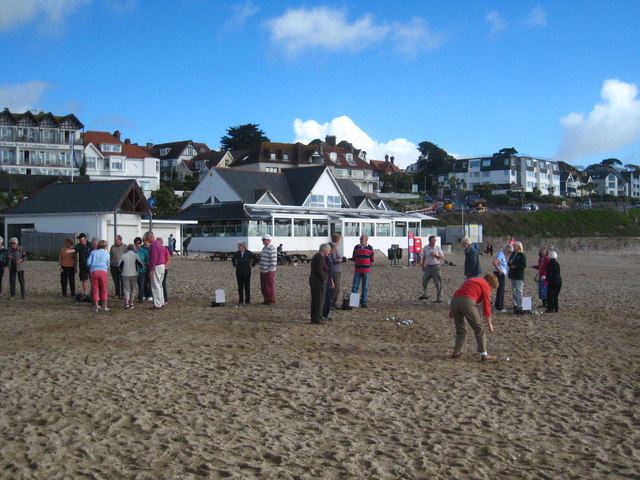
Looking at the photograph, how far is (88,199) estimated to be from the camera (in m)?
33.7

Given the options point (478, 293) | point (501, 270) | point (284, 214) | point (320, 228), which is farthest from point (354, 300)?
point (320, 228)

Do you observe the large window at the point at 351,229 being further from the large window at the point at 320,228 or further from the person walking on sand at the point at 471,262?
the person walking on sand at the point at 471,262

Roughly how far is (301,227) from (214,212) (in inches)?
253

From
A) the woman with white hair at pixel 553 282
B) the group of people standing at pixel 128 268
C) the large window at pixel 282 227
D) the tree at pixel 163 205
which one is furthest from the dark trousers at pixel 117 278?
the tree at pixel 163 205

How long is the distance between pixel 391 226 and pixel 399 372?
38.4 m

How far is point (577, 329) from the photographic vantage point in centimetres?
1166

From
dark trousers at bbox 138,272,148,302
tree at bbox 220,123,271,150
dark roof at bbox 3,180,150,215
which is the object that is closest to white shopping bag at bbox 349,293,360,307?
dark trousers at bbox 138,272,148,302

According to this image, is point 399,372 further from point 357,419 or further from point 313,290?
point 313,290

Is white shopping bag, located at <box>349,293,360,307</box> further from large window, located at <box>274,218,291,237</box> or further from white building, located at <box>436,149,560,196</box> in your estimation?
white building, located at <box>436,149,560,196</box>

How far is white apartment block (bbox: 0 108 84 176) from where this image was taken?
67.1m

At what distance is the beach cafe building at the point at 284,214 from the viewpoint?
41000mm

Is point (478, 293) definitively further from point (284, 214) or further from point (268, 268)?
point (284, 214)

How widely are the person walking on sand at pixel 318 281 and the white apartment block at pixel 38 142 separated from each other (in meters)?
61.9

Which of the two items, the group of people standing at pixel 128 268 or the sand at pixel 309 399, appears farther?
the group of people standing at pixel 128 268
